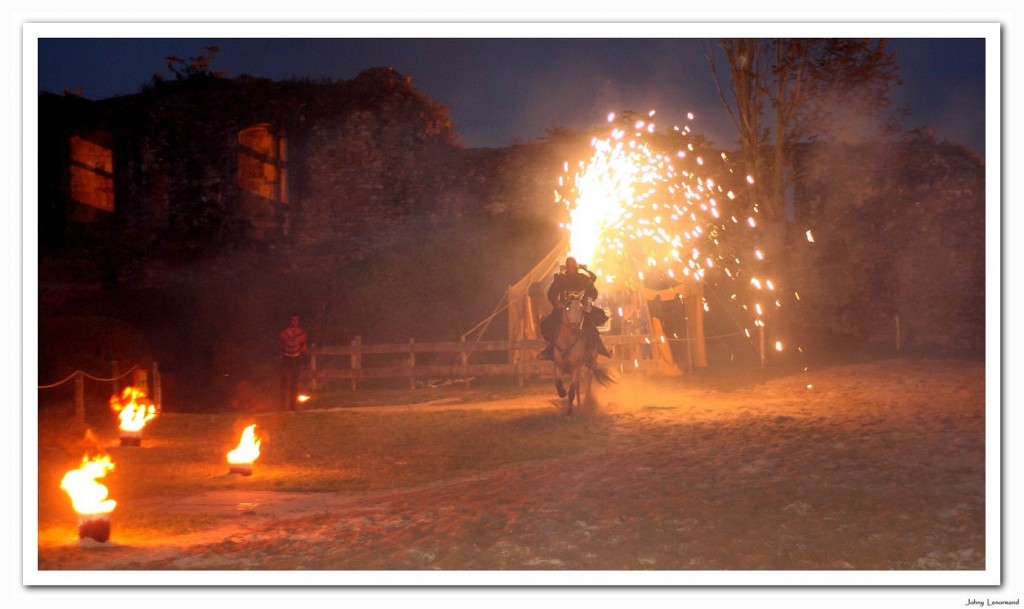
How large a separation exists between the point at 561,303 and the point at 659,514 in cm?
549

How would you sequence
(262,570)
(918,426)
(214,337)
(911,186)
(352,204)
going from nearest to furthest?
(262,570) < (918,426) < (911,186) < (214,337) < (352,204)

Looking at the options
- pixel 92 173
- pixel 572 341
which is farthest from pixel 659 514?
pixel 92 173

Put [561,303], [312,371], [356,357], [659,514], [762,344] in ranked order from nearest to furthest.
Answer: [659,514], [561,303], [762,344], [312,371], [356,357]

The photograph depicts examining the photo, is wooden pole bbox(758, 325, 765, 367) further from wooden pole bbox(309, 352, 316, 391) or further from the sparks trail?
wooden pole bbox(309, 352, 316, 391)

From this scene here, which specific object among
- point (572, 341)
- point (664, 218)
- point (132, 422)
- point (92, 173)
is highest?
point (92, 173)

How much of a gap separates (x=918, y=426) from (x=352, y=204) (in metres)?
16.5

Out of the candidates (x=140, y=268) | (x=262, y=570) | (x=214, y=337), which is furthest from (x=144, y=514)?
(x=140, y=268)

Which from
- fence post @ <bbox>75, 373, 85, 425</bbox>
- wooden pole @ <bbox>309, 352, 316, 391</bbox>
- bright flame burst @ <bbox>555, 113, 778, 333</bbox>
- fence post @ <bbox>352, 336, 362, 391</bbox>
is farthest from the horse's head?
wooden pole @ <bbox>309, 352, 316, 391</bbox>

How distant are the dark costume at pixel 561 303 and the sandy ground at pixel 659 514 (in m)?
2.61

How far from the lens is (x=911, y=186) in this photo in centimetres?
1905

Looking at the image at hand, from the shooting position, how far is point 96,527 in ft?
18.3

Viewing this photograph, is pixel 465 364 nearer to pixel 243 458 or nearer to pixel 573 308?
pixel 573 308

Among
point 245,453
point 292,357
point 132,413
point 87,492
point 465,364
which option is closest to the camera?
point 87,492
